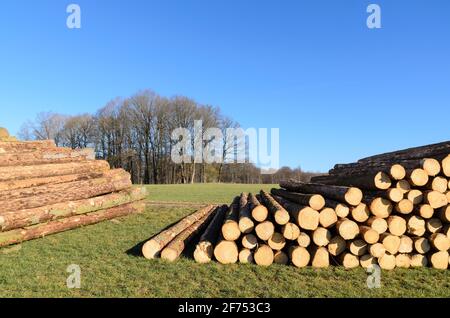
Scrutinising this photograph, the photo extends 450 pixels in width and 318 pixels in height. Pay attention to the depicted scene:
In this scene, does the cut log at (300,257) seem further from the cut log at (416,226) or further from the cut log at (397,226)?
the cut log at (416,226)

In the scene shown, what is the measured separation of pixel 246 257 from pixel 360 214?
7.27ft

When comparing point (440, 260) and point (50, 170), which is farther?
point (50, 170)

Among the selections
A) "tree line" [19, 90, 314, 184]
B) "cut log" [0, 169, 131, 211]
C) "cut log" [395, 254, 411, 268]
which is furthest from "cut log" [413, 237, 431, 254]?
"tree line" [19, 90, 314, 184]

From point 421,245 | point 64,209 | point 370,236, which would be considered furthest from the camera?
point 64,209

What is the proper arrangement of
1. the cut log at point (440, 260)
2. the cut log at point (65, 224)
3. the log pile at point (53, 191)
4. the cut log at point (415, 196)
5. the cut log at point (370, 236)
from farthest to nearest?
the log pile at point (53, 191), the cut log at point (65, 224), the cut log at point (415, 196), the cut log at point (440, 260), the cut log at point (370, 236)

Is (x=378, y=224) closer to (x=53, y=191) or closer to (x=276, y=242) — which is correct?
(x=276, y=242)

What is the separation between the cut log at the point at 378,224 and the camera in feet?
23.4

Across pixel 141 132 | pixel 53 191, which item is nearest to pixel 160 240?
pixel 53 191

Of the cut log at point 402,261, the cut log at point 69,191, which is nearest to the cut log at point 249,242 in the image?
the cut log at point 402,261

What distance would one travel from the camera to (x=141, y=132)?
59688 millimetres

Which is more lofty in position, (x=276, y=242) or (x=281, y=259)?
(x=276, y=242)

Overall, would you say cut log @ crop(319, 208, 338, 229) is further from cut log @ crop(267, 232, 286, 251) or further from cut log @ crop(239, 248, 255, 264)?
cut log @ crop(239, 248, 255, 264)

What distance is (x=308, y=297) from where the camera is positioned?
5.64 m

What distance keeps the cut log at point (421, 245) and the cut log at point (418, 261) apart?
0.31 feet
